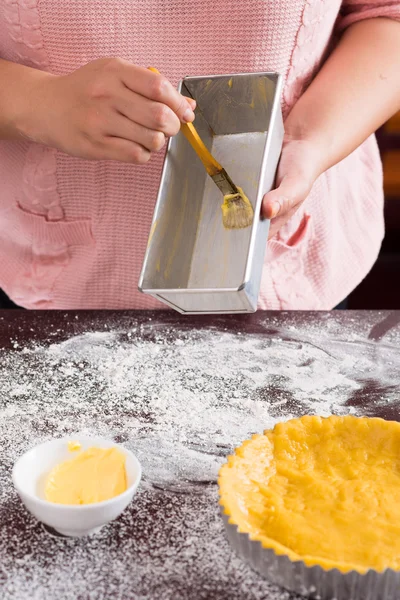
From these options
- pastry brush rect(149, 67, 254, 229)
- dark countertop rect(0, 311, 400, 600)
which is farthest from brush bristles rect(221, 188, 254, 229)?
dark countertop rect(0, 311, 400, 600)

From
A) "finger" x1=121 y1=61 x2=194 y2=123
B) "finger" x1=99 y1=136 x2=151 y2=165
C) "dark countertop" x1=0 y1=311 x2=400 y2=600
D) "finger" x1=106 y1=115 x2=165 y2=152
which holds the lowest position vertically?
"dark countertop" x1=0 y1=311 x2=400 y2=600

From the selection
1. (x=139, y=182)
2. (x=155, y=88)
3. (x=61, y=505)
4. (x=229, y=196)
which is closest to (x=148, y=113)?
(x=155, y=88)

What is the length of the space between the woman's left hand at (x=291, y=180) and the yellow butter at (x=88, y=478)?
392 millimetres

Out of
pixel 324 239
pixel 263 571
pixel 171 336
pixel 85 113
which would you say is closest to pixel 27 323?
pixel 171 336

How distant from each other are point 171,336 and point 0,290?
1.54 ft

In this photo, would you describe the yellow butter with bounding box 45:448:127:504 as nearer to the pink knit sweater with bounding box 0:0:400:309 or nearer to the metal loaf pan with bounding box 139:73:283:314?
the metal loaf pan with bounding box 139:73:283:314

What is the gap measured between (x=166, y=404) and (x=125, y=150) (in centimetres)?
37

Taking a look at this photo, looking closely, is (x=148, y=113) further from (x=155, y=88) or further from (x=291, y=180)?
(x=291, y=180)

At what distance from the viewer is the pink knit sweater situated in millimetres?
1183

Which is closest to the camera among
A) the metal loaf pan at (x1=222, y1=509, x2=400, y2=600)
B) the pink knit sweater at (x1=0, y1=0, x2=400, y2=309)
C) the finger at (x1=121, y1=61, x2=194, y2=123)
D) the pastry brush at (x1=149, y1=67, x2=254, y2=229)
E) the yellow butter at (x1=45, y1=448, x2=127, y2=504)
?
the metal loaf pan at (x1=222, y1=509, x2=400, y2=600)

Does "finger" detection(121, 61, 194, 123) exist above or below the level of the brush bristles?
above

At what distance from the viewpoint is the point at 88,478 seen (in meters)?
0.81

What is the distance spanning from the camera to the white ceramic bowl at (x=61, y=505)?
75 centimetres

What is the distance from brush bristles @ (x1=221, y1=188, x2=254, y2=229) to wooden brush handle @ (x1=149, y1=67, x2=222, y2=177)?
0.04 metres
